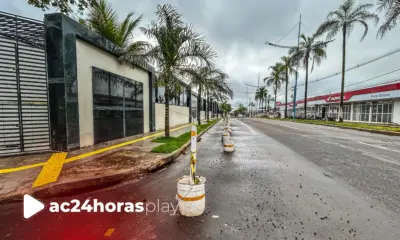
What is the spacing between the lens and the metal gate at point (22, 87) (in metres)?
5.85

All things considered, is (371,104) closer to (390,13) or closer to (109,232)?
(390,13)

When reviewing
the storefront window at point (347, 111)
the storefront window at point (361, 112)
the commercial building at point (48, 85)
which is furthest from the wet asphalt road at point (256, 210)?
the storefront window at point (347, 111)

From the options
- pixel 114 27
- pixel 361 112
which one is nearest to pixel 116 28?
pixel 114 27

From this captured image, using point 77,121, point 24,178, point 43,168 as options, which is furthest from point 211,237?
point 77,121

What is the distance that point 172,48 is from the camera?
8.97 meters

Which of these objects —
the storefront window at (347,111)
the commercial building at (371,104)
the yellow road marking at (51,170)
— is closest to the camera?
the yellow road marking at (51,170)

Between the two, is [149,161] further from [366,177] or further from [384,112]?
[384,112]

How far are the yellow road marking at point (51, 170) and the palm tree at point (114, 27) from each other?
5.42 meters

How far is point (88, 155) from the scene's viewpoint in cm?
612

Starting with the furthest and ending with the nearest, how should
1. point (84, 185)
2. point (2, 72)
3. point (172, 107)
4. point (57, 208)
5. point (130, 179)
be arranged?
point (172, 107)
point (2, 72)
point (130, 179)
point (84, 185)
point (57, 208)

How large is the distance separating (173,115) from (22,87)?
41.7 ft

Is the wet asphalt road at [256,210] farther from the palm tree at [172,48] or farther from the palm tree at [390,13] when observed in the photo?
the palm tree at [390,13]

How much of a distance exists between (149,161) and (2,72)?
496 centimetres

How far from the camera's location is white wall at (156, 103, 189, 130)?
14601mm
